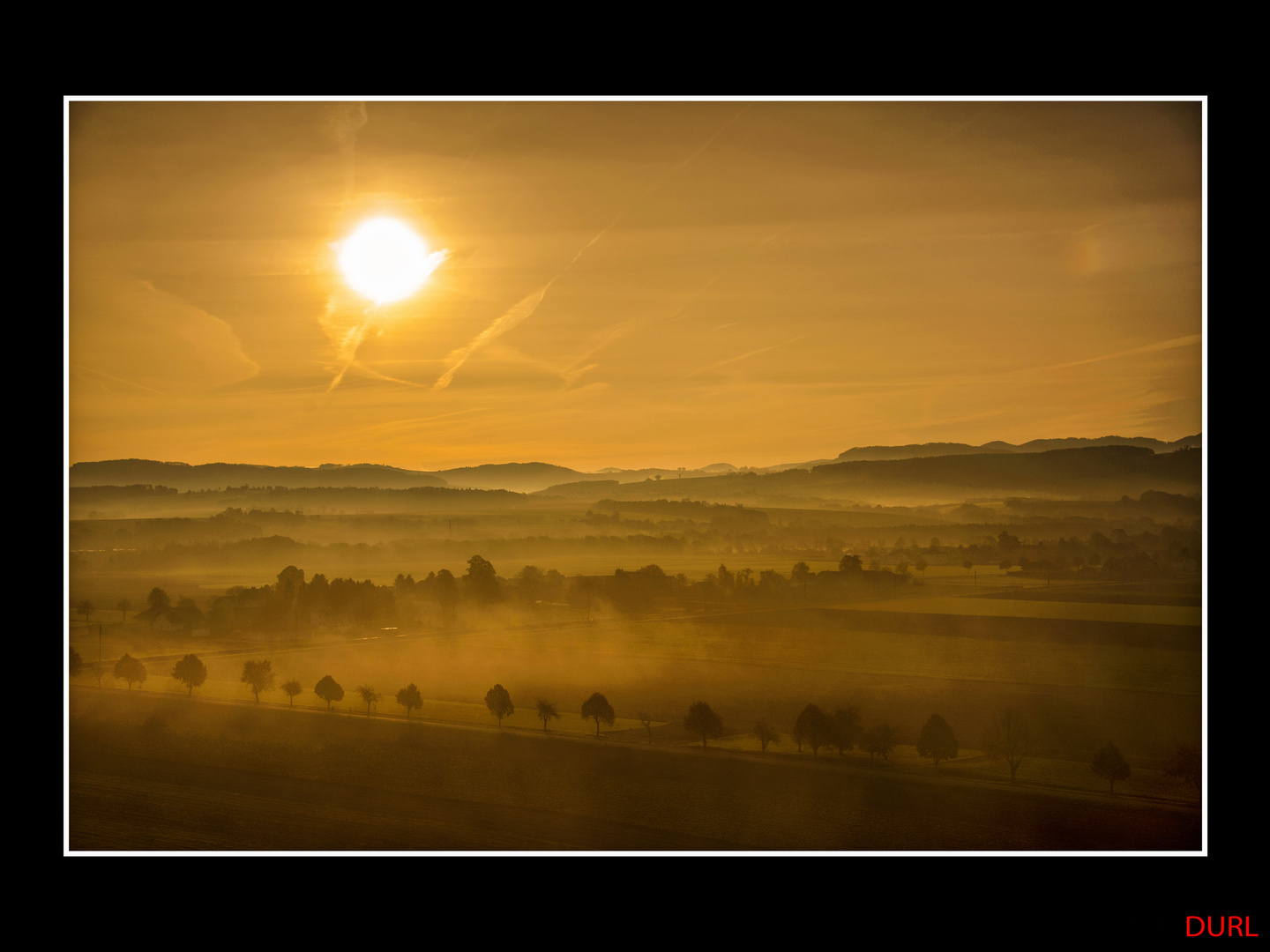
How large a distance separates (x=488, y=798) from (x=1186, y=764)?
216 centimetres

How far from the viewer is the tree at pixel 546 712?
7.64 feet

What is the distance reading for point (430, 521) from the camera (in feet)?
7.88

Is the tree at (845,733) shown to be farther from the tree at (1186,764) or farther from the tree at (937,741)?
the tree at (1186,764)

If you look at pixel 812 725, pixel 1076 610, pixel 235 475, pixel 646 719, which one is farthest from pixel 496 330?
pixel 1076 610

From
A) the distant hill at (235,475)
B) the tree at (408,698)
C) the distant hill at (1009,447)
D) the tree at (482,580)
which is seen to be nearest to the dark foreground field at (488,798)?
the tree at (408,698)

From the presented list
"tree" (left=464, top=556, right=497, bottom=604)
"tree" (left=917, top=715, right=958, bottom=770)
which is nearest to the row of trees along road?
"tree" (left=917, top=715, right=958, bottom=770)

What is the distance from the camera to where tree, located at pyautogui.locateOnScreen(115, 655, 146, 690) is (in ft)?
7.64

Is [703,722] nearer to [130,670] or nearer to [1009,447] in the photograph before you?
[1009,447]

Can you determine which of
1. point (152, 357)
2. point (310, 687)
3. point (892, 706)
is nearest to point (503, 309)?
point (152, 357)

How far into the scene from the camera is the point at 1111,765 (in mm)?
2254

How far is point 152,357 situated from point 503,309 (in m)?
1.12

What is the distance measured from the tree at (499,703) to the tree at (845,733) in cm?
101

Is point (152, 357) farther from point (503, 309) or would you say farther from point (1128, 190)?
point (1128, 190)

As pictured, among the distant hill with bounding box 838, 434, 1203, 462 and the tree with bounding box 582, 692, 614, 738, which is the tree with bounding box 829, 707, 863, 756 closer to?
the tree with bounding box 582, 692, 614, 738
